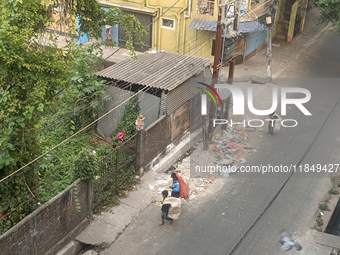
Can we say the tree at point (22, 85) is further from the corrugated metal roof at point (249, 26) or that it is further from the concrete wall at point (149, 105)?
the corrugated metal roof at point (249, 26)

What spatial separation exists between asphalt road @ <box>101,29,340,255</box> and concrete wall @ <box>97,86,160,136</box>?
9.92 ft

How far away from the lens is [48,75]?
8.02 meters

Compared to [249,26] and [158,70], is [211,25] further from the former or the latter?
[158,70]

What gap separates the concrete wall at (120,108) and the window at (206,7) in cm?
811

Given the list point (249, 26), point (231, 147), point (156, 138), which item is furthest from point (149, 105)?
point (249, 26)

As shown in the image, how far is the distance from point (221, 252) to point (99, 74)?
6729 mm

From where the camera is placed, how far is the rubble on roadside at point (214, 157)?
38.7 ft

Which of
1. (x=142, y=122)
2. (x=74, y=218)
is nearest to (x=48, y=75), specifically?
(x=74, y=218)

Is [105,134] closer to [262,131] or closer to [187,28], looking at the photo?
[262,131]

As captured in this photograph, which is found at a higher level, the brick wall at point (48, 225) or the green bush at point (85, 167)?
the green bush at point (85, 167)

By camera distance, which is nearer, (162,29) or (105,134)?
(105,134)

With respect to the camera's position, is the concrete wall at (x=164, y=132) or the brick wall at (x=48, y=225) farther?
the concrete wall at (x=164, y=132)

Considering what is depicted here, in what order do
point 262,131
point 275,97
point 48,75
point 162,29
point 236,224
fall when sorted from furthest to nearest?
point 162,29
point 275,97
point 262,131
point 236,224
point 48,75

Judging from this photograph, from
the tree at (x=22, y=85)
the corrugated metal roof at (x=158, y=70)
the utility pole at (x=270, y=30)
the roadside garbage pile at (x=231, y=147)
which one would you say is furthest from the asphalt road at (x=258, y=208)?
the corrugated metal roof at (x=158, y=70)
